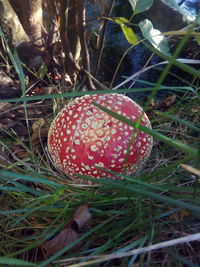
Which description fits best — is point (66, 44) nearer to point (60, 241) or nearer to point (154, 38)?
point (154, 38)

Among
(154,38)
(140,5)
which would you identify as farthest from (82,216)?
(140,5)

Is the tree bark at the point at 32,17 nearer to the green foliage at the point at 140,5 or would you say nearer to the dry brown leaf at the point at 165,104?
the dry brown leaf at the point at 165,104

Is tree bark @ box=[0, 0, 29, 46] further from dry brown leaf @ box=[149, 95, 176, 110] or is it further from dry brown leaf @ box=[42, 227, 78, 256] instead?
dry brown leaf @ box=[42, 227, 78, 256]

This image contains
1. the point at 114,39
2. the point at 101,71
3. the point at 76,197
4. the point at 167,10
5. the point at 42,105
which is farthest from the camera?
the point at 167,10

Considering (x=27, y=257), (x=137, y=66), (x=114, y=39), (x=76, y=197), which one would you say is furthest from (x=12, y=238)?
(x=114, y=39)

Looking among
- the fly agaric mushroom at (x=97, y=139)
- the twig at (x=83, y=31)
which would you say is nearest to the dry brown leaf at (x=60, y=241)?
the fly agaric mushroom at (x=97, y=139)

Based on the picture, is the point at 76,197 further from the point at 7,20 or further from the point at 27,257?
the point at 7,20
